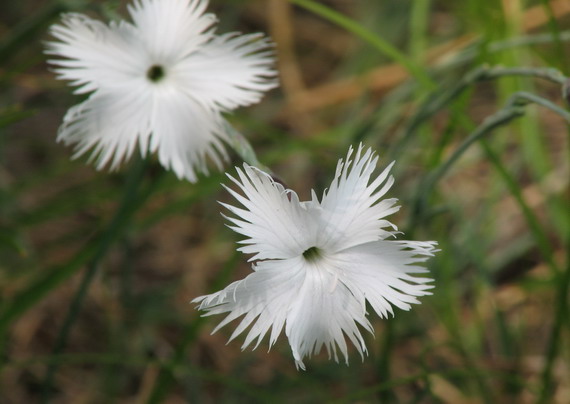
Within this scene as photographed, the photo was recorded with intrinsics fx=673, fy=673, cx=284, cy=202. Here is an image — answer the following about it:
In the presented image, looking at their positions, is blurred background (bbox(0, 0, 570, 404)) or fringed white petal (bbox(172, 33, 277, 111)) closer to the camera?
fringed white petal (bbox(172, 33, 277, 111))

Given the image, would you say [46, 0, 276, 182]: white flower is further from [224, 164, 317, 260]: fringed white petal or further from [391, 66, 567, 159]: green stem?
[391, 66, 567, 159]: green stem

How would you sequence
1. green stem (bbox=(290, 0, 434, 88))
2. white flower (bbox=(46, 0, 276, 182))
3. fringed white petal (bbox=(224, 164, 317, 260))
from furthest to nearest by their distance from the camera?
green stem (bbox=(290, 0, 434, 88)) → white flower (bbox=(46, 0, 276, 182)) → fringed white petal (bbox=(224, 164, 317, 260))

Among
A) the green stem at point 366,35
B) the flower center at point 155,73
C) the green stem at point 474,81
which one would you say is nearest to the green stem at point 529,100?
the green stem at point 474,81

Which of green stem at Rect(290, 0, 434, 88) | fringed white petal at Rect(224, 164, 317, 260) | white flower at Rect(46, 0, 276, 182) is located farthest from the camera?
green stem at Rect(290, 0, 434, 88)

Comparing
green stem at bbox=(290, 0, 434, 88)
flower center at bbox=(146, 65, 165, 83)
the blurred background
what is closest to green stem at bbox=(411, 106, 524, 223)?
the blurred background

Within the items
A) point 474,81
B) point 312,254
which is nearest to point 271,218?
point 312,254

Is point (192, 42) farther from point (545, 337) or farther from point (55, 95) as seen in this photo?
point (545, 337)

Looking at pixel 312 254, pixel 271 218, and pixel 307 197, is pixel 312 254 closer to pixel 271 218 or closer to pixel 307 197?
pixel 271 218
